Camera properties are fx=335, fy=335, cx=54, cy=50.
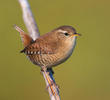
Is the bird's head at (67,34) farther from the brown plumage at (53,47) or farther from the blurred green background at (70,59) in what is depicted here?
the blurred green background at (70,59)

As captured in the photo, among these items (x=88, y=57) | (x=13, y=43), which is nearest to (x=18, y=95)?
(x=13, y=43)

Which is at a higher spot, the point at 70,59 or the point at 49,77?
the point at 70,59

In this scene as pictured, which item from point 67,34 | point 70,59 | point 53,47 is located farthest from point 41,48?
point 70,59

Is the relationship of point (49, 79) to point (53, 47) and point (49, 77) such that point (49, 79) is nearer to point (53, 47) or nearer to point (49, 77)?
point (49, 77)

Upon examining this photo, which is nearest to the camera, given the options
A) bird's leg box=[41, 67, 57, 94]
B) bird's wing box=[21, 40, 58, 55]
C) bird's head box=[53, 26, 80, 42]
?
bird's leg box=[41, 67, 57, 94]

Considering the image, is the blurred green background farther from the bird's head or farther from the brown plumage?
the bird's head

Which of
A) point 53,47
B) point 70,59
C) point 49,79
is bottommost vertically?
point 49,79

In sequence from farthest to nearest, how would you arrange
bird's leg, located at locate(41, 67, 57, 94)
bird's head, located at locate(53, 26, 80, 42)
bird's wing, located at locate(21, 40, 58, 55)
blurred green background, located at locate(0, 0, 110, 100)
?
1. blurred green background, located at locate(0, 0, 110, 100)
2. bird's wing, located at locate(21, 40, 58, 55)
3. bird's head, located at locate(53, 26, 80, 42)
4. bird's leg, located at locate(41, 67, 57, 94)

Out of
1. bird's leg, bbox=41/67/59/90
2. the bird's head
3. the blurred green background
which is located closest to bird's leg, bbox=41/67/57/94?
bird's leg, bbox=41/67/59/90

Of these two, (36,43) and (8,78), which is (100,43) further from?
(36,43)
